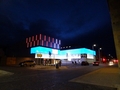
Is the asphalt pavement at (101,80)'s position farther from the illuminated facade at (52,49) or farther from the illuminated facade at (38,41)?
the illuminated facade at (38,41)

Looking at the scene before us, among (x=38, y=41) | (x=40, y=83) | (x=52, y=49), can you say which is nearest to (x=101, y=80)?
(x=40, y=83)

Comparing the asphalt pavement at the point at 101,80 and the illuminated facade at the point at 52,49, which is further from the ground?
the illuminated facade at the point at 52,49

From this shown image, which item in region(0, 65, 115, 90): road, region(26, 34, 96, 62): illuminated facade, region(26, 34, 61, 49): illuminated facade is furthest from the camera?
region(26, 34, 61, 49): illuminated facade

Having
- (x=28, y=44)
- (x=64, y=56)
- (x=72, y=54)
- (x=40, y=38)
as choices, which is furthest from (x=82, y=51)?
(x=28, y=44)

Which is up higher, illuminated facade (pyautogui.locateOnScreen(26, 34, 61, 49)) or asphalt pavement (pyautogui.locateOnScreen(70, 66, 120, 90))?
illuminated facade (pyautogui.locateOnScreen(26, 34, 61, 49))

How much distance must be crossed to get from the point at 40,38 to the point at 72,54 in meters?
22.9

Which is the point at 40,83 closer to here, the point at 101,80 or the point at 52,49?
the point at 101,80

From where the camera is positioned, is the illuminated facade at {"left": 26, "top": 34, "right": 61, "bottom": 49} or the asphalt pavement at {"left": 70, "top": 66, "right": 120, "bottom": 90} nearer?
the asphalt pavement at {"left": 70, "top": 66, "right": 120, "bottom": 90}

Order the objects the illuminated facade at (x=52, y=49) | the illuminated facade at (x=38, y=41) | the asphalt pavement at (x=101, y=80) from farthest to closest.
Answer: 1. the illuminated facade at (x=38, y=41)
2. the illuminated facade at (x=52, y=49)
3. the asphalt pavement at (x=101, y=80)

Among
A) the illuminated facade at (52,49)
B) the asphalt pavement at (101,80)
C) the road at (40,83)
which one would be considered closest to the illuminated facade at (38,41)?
the illuminated facade at (52,49)

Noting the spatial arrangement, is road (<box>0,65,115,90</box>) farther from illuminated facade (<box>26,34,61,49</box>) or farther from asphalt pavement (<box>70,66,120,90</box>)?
illuminated facade (<box>26,34,61,49</box>)

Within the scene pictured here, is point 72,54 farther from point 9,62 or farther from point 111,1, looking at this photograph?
point 111,1

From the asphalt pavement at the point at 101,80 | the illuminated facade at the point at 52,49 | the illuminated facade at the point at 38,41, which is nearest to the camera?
the asphalt pavement at the point at 101,80

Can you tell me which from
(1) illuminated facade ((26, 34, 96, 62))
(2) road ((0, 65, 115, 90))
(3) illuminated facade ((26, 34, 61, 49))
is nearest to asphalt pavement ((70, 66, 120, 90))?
(2) road ((0, 65, 115, 90))
